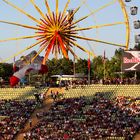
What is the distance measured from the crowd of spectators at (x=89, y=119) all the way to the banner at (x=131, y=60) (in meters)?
3.79

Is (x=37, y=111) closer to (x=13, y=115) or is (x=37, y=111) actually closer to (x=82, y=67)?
(x=13, y=115)

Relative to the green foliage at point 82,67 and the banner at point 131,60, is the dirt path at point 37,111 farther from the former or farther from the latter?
the green foliage at point 82,67

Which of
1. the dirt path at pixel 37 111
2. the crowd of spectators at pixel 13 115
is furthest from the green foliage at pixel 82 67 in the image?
the crowd of spectators at pixel 13 115

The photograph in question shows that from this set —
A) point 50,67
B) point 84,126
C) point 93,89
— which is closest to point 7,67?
point 50,67

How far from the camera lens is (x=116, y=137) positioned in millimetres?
42125

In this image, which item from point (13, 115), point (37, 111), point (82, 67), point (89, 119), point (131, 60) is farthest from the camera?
point (82, 67)

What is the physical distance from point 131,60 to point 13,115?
12799 millimetres

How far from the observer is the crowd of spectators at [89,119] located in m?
42.9

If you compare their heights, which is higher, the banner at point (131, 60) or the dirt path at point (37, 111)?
the banner at point (131, 60)

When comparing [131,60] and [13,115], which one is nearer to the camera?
[13,115]

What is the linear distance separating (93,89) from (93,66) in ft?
165

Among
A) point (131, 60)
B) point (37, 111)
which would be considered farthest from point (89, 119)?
point (131, 60)

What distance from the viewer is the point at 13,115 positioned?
49750 mm

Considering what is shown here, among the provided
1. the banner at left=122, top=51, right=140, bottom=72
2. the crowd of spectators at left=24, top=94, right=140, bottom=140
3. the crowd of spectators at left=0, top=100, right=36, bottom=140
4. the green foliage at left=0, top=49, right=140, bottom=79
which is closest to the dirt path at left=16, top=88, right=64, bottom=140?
the crowd of spectators at left=0, top=100, right=36, bottom=140
